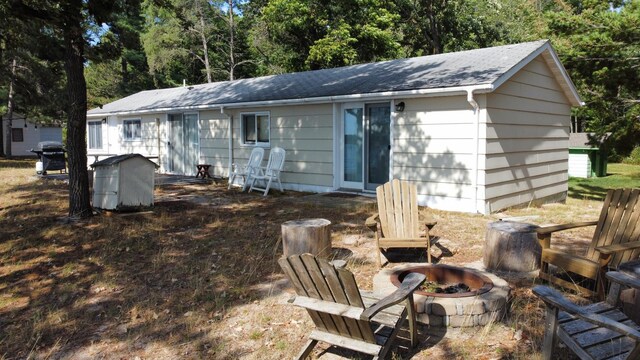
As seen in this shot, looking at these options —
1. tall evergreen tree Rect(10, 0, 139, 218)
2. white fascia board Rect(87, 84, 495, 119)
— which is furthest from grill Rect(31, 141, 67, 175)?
tall evergreen tree Rect(10, 0, 139, 218)

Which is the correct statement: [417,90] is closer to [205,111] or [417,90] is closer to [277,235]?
[277,235]

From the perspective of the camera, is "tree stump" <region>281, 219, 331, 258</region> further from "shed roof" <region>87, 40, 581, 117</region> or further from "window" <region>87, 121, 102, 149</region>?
"window" <region>87, 121, 102, 149</region>

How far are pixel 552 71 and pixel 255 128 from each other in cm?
729

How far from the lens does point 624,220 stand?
4.45 metres

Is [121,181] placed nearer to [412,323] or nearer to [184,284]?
[184,284]

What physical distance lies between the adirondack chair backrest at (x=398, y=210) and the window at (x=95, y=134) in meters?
16.0

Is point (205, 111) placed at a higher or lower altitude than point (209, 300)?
higher

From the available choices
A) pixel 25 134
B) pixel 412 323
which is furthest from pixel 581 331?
pixel 25 134

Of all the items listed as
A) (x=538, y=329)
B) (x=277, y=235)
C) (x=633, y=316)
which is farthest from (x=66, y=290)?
(x=633, y=316)

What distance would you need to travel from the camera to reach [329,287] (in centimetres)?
289

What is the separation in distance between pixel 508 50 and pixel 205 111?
835 cm


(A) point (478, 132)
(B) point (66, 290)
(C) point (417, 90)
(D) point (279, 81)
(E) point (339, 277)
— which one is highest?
(D) point (279, 81)

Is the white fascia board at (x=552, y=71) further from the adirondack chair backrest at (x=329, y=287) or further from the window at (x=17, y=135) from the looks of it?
the window at (x=17, y=135)

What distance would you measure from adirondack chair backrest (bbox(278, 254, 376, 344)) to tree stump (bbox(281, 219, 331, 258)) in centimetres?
210
